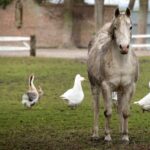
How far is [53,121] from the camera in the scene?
576 inches

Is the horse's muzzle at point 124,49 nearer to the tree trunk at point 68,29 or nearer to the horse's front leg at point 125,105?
the horse's front leg at point 125,105

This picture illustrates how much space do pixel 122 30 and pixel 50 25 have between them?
40511 mm

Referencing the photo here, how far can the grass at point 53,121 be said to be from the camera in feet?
37.8

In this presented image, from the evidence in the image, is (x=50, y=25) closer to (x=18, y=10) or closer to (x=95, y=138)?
(x=18, y=10)

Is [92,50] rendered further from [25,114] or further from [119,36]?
[25,114]

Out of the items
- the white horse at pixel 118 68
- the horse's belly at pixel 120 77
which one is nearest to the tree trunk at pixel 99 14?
the white horse at pixel 118 68

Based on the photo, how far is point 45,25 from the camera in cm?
5116

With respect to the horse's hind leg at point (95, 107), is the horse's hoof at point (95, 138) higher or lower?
lower

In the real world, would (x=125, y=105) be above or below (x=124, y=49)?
below

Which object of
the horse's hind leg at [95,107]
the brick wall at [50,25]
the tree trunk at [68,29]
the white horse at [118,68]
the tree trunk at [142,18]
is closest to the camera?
the white horse at [118,68]

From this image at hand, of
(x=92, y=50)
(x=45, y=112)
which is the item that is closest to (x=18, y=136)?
(x=92, y=50)

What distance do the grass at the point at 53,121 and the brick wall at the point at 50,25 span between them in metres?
24.8

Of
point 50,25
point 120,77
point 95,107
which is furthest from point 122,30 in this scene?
point 50,25

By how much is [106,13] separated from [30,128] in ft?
128
